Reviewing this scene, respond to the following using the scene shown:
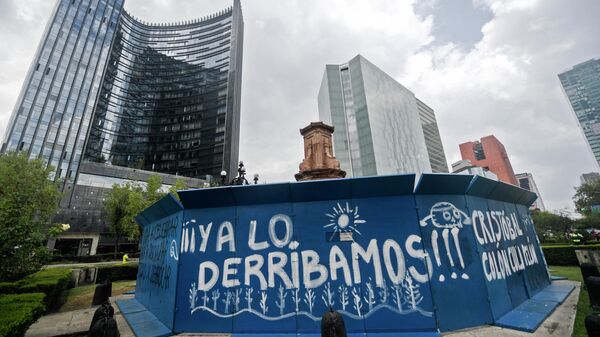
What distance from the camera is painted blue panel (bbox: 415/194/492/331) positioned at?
586 cm

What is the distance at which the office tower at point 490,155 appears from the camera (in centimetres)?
12865

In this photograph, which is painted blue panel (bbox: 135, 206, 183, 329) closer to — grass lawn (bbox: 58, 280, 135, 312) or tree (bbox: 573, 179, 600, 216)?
grass lawn (bbox: 58, 280, 135, 312)

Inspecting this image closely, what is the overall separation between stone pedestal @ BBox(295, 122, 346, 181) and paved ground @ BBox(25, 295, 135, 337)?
38.2ft

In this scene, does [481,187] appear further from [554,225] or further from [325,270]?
[554,225]

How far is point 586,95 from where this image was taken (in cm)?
13025

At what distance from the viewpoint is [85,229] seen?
141ft

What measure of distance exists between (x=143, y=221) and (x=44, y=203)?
2725cm

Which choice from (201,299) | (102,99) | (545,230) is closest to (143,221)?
(201,299)

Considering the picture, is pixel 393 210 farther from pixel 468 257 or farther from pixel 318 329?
pixel 318 329

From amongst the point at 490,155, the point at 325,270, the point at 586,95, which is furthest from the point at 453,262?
the point at 586,95

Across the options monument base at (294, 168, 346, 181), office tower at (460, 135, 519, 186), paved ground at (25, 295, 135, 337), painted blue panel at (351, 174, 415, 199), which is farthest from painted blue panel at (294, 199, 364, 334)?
office tower at (460, 135, 519, 186)

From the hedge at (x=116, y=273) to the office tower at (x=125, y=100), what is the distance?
33823 mm

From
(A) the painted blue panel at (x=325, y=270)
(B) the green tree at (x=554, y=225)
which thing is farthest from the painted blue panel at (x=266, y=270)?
(B) the green tree at (x=554, y=225)

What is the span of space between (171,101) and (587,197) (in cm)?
11983
